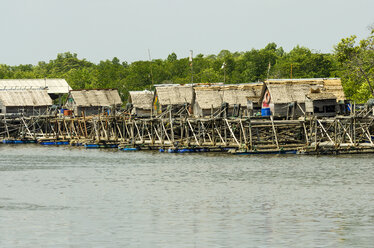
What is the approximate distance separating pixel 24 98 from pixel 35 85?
481 inches

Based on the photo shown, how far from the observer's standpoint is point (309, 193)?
40.7 metres

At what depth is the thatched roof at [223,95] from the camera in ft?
253

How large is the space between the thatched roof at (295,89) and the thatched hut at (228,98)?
10.6ft

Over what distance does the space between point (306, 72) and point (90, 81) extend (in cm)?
4837

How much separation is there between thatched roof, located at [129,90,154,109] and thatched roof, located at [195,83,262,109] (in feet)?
46.8

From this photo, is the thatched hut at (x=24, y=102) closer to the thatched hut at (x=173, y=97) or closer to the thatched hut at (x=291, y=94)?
the thatched hut at (x=173, y=97)

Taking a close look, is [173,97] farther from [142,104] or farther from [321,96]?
[321,96]

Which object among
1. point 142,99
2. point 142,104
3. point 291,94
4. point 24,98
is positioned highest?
point 24,98

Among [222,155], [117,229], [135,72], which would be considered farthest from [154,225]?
[135,72]

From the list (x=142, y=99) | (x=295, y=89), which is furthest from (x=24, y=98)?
(x=295, y=89)

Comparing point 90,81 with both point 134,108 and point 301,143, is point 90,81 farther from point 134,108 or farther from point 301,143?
point 301,143

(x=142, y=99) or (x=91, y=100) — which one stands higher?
(x=91, y=100)

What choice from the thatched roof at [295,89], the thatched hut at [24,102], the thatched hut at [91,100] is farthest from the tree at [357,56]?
the thatched hut at [24,102]

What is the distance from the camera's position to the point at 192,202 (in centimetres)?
3797
